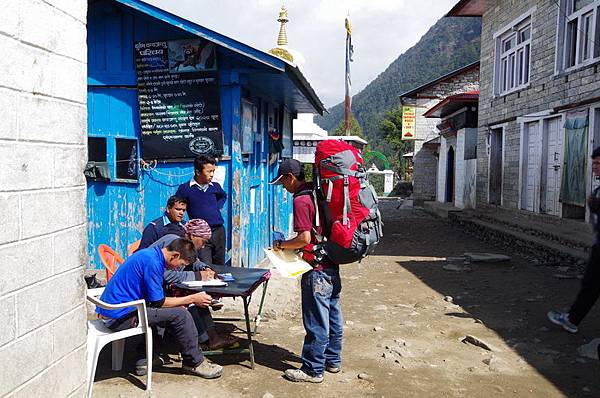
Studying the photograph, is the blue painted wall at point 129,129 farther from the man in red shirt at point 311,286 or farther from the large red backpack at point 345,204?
the large red backpack at point 345,204

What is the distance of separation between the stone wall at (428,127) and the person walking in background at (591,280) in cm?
2033

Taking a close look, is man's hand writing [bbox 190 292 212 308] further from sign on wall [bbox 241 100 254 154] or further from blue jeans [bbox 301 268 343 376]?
sign on wall [bbox 241 100 254 154]

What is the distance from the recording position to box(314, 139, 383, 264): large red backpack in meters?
4.02

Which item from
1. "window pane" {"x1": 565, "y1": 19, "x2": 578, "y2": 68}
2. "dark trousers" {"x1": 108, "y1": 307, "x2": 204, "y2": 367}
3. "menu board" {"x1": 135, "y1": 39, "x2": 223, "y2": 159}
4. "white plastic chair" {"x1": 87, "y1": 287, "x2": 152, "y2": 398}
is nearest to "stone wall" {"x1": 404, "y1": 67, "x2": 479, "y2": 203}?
"window pane" {"x1": 565, "y1": 19, "x2": 578, "y2": 68}

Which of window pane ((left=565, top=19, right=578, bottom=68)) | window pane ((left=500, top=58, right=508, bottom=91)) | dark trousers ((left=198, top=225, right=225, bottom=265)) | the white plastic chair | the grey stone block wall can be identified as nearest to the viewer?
the white plastic chair

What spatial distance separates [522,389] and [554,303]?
296 centimetres

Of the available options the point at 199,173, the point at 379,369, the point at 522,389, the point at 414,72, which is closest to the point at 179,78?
the point at 199,173

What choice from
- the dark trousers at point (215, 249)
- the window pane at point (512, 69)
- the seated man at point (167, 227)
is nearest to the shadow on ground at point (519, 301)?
the dark trousers at point (215, 249)

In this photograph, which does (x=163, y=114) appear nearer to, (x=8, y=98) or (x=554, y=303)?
(x=8, y=98)

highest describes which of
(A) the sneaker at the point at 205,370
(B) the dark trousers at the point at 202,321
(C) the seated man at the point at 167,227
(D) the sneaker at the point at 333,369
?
(C) the seated man at the point at 167,227

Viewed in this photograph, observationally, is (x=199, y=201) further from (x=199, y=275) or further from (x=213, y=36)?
(x=213, y=36)

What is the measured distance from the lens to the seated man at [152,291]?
3932mm

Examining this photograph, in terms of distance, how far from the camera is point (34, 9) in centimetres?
237

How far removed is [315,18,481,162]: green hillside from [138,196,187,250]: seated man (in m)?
86.5
